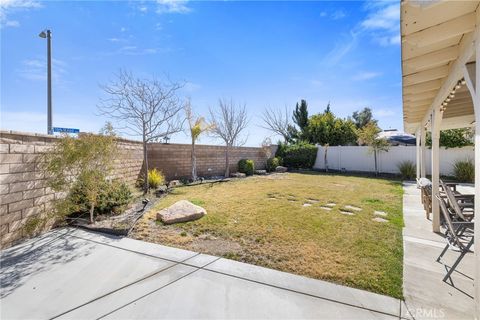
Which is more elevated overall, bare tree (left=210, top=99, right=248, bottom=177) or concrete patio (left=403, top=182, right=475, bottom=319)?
bare tree (left=210, top=99, right=248, bottom=177)

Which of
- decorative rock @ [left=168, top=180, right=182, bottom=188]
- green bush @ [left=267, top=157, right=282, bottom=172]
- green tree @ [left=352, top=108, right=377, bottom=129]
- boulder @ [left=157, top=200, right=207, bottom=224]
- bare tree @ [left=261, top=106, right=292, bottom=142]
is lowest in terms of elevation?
boulder @ [left=157, top=200, right=207, bottom=224]

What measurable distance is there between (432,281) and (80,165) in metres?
6.46

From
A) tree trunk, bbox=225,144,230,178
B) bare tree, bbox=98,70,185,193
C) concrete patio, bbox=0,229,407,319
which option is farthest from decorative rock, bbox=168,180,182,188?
concrete patio, bbox=0,229,407,319

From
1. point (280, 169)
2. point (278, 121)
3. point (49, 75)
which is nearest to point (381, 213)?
point (49, 75)

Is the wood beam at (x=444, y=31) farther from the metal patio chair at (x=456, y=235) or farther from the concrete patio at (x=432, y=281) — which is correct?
the concrete patio at (x=432, y=281)

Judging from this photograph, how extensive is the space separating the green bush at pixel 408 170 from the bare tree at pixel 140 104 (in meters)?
13.6

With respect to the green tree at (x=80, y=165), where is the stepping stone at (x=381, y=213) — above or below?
below

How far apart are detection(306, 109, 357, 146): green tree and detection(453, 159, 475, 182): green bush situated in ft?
29.7

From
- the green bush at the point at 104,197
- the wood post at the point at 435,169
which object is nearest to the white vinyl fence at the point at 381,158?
the wood post at the point at 435,169

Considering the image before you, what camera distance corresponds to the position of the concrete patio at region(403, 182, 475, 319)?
246 centimetres

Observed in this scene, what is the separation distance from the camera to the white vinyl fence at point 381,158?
1293cm

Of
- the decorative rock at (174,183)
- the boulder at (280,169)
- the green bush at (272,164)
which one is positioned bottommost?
the decorative rock at (174,183)

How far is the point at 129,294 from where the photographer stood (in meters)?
2.76

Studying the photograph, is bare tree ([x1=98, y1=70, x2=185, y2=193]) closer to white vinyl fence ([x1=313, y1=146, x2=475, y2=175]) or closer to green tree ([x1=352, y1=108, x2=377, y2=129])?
white vinyl fence ([x1=313, y1=146, x2=475, y2=175])
